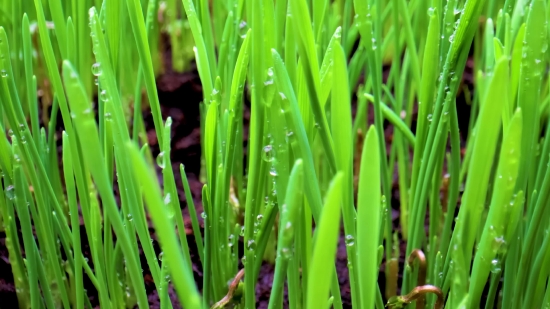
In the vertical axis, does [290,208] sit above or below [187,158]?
above

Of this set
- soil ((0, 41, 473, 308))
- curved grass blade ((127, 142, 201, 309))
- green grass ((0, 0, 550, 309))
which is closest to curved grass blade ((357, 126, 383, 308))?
green grass ((0, 0, 550, 309))

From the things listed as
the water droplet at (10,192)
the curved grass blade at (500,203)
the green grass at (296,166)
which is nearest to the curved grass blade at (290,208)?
the green grass at (296,166)

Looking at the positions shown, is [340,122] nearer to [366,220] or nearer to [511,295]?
[366,220]

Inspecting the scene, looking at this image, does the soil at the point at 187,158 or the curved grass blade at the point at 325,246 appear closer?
the curved grass blade at the point at 325,246

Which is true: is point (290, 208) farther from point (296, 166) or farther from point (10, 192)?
point (10, 192)

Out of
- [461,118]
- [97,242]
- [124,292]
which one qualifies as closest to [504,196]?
[97,242]

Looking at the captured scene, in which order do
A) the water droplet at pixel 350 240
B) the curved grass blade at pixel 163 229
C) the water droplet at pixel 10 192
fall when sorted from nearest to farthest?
the curved grass blade at pixel 163 229, the water droplet at pixel 350 240, the water droplet at pixel 10 192

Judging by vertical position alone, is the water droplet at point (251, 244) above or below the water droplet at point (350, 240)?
below

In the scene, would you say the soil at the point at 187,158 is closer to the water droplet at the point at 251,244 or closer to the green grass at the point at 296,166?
the green grass at the point at 296,166

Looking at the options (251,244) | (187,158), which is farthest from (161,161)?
(187,158)
